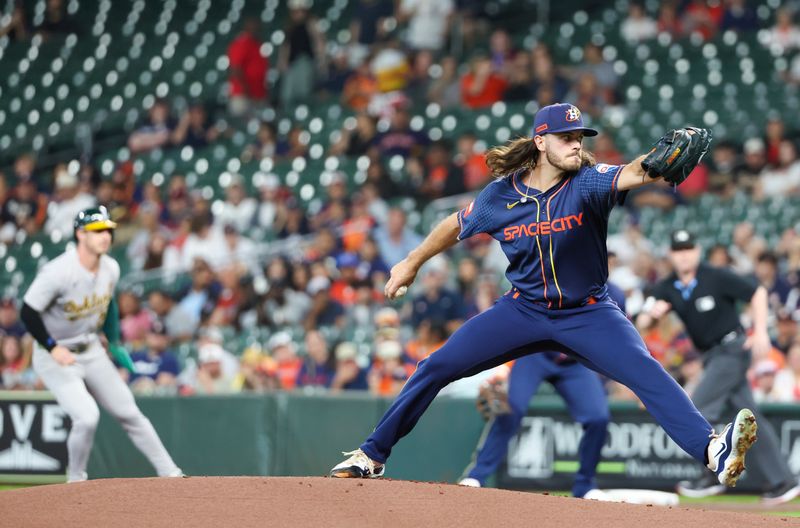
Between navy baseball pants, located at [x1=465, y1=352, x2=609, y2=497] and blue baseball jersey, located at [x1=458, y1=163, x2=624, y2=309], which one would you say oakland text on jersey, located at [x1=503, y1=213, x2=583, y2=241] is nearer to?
blue baseball jersey, located at [x1=458, y1=163, x2=624, y2=309]

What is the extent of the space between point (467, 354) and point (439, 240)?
67 centimetres

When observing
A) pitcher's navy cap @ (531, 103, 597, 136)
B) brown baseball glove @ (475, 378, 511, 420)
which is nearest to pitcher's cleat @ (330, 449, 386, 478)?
pitcher's navy cap @ (531, 103, 597, 136)

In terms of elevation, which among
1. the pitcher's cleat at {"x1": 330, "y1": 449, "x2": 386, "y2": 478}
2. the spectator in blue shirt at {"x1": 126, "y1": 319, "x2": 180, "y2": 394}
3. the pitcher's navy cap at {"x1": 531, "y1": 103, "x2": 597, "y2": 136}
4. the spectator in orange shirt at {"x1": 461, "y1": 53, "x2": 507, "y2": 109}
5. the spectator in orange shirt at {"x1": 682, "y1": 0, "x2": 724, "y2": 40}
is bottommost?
the spectator in blue shirt at {"x1": 126, "y1": 319, "x2": 180, "y2": 394}

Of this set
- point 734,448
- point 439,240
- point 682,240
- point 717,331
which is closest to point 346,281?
point 682,240

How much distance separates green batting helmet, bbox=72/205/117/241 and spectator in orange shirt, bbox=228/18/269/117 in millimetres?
10912

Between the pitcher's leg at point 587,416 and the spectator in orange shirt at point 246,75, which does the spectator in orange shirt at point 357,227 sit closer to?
the spectator in orange shirt at point 246,75

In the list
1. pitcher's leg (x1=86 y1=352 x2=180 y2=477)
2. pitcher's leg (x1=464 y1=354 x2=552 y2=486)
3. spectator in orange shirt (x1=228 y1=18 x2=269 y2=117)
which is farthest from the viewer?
spectator in orange shirt (x1=228 y1=18 x2=269 y2=117)

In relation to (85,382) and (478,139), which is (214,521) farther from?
(478,139)

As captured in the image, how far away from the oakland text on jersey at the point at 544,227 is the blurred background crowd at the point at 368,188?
4988mm

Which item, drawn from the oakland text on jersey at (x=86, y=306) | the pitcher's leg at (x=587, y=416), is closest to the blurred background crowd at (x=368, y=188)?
the pitcher's leg at (x=587, y=416)

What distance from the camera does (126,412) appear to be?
30.2ft

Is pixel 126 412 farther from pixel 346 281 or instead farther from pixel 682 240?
pixel 346 281

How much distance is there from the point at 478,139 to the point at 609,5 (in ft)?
12.9

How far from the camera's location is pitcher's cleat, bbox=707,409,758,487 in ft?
19.7
